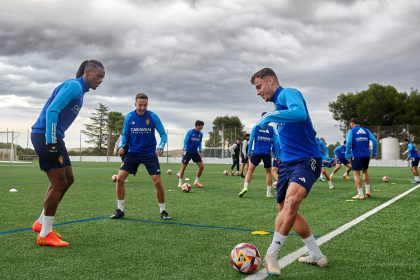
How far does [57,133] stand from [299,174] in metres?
3.09

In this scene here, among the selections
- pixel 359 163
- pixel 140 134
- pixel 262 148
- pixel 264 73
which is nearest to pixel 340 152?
pixel 359 163

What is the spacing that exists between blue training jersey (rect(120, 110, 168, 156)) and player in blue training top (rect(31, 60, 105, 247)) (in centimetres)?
201

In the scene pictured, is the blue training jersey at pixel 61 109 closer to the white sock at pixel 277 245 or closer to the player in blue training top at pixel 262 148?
the white sock at pixel 277 245

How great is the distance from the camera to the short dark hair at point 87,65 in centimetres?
550

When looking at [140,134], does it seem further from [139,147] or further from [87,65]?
[87,65]

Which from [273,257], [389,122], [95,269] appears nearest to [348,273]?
[273,257]

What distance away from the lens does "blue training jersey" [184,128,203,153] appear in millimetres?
15000

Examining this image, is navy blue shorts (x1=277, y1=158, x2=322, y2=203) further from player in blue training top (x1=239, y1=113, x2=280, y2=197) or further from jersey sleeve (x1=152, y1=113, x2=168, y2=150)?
player in blue training top (x1=239, y1=113, x2=280, y2=197)

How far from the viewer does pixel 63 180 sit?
534cm

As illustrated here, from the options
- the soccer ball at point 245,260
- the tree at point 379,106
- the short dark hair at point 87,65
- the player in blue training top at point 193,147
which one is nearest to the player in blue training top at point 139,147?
the short dark hair at point 87,65

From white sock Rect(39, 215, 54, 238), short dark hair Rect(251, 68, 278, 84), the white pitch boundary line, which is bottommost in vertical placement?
the white pitch boundary line

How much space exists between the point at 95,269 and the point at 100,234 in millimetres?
1859

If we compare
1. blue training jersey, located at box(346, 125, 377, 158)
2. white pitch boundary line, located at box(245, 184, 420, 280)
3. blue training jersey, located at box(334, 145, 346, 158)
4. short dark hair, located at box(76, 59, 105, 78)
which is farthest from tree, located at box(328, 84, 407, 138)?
short dark hair, located at box(76, 59, 105, 78)

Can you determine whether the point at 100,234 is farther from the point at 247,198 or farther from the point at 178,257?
the point at 247,198
